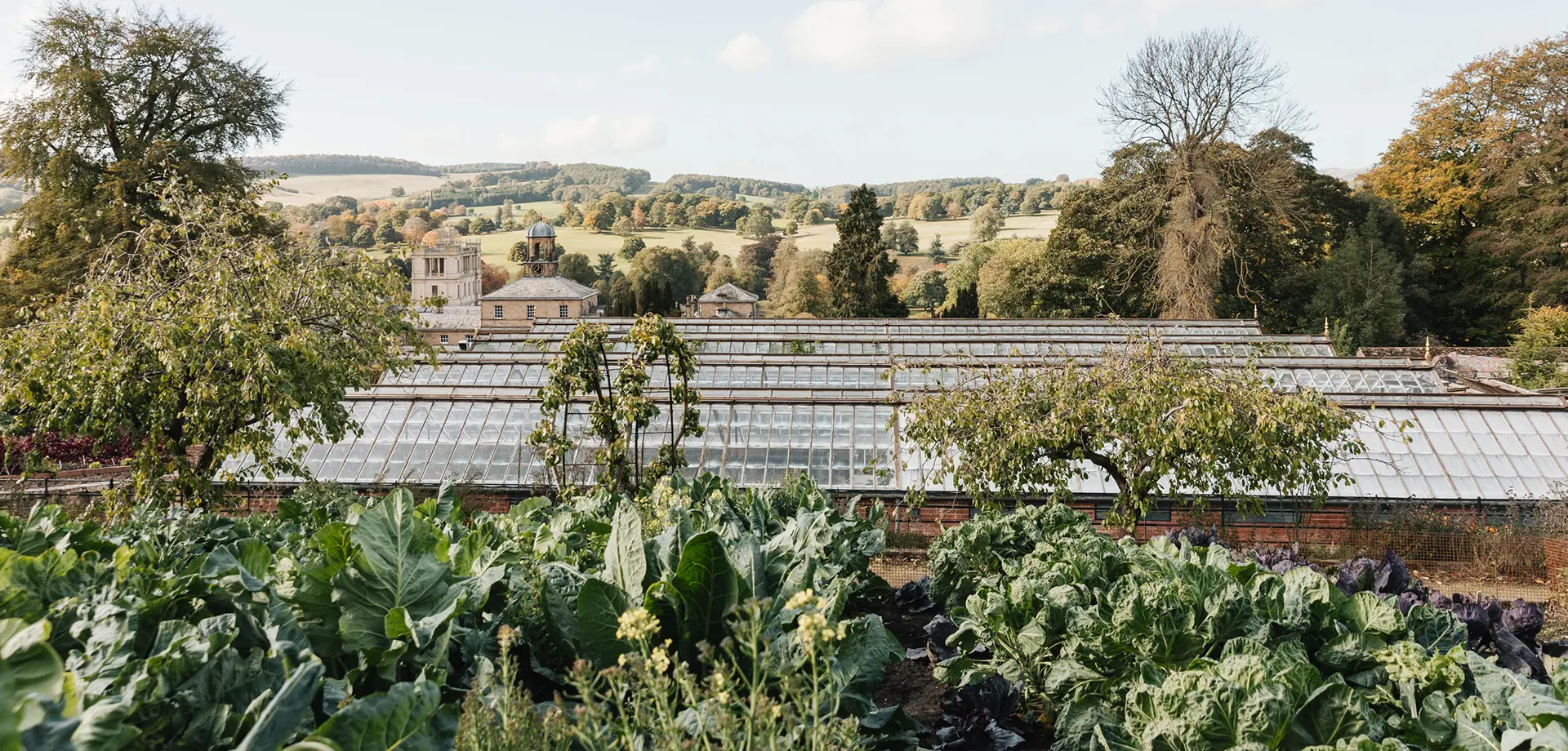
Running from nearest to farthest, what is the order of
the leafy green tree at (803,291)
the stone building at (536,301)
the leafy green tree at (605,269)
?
the stone building at (536,301)
the leafy green tree at (803,291)
the leafy green tree at (605,269)

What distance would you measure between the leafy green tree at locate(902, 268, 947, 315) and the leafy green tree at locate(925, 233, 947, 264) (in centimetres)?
1269

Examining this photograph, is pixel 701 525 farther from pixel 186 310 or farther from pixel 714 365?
pixel 714 365

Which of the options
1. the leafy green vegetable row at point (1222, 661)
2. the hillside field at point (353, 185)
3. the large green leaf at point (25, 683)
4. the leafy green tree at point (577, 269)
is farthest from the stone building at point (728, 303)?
the hillside field at point (353, 185)

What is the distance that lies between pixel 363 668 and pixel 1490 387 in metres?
22.5

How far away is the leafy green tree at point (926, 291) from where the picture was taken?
233ft

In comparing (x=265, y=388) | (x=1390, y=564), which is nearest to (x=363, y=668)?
(x=1390, y=564)

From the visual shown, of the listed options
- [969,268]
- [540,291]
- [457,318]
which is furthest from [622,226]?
[457,318]

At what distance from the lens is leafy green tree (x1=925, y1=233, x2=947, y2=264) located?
283ft

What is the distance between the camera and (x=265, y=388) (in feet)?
26.0

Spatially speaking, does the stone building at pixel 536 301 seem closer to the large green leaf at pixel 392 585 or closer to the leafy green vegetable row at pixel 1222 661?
the leafy green vegetable row at pixel 1222 661

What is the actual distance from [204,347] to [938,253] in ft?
273

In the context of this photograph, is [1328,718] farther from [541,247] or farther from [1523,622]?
[541,247]

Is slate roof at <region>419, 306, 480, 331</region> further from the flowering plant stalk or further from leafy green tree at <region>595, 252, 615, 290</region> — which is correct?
the flowering plant stalk

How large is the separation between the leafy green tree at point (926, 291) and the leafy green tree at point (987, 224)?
12373mm
